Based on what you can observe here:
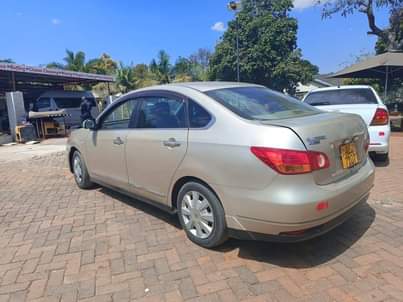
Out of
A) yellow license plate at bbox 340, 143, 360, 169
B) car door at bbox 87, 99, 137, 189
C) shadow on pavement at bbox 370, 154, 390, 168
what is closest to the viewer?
yellow license plate at bbox 340, 143, 360, 169

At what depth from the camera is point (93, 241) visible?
337 centimetres

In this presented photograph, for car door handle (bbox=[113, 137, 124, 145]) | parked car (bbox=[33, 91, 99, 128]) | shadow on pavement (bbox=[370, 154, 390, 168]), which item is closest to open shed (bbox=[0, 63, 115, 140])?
parked car (bbox=[33, 91, 99, 128])

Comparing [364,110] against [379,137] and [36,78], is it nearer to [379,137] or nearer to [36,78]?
[379,137]

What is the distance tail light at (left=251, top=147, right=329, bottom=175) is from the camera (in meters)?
2.36

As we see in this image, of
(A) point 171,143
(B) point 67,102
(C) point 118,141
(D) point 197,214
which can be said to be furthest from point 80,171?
(B) point 67,102

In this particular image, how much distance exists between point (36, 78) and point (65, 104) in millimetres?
3416

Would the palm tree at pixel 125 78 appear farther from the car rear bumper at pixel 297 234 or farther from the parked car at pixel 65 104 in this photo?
the car rear bumper at pixel 297 234

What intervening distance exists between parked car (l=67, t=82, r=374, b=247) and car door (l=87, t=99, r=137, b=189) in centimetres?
5

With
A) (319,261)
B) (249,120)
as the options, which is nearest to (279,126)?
(249,120)

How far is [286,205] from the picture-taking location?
236 centimetres

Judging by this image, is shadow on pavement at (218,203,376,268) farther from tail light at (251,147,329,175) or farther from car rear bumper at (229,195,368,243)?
tail light at (251,147,329,175)

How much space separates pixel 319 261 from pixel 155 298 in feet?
4.70

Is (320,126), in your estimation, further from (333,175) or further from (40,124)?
(40,124)

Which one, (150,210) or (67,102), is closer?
(150,210)
